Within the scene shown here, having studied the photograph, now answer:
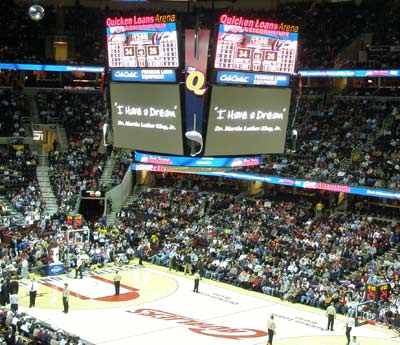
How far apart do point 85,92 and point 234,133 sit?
31760mm

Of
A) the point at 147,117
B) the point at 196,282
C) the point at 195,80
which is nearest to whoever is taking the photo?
the point at 195,80

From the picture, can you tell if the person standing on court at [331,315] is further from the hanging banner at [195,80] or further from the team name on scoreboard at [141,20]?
the team name on scoreboard at [141,20]

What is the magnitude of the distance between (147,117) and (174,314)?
1145cm

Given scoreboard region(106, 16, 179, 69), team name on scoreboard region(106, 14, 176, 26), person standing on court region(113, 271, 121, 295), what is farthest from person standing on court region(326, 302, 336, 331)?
team name on scoreboard region(106, 14, 176, 26)

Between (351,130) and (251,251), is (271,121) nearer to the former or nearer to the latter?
(251,251)

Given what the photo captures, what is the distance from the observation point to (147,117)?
16438 mm

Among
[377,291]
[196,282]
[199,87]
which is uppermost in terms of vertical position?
[199,87]

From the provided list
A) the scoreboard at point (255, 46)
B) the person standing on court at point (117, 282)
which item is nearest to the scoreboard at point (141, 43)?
the scoreboard at point (255, 46)

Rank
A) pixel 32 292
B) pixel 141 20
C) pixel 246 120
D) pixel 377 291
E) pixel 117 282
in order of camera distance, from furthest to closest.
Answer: pixel 117 282 < pixel 32 292 < pixel 377 291 < pixel 246 120 < pixel 141 20

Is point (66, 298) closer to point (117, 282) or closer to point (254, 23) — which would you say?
point (117, 282)

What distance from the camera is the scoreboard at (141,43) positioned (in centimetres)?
1521

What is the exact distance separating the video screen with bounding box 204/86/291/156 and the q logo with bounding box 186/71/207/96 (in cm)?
28

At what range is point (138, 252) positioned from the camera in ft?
114

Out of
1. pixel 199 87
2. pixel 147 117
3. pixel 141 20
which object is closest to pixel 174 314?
pixel 147 117
